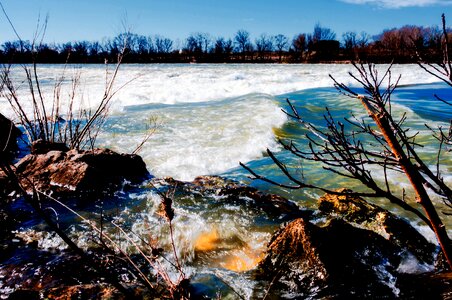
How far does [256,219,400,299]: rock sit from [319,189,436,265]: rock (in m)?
0.28

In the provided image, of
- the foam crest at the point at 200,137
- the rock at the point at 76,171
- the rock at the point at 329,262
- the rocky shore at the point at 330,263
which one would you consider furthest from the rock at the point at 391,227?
the rock at the point at 76,171

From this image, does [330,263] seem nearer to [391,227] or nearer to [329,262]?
[329,262]

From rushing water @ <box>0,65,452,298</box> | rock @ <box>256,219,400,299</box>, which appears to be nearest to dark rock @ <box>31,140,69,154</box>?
rushing water @ <box>0,65,452,298</box>

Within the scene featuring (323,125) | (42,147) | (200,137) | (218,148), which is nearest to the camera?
(42,147)

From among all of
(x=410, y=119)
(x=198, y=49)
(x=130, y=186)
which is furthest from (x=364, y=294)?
(x=198, y=49)

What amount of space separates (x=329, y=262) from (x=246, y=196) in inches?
82.4

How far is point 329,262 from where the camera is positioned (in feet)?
9.11

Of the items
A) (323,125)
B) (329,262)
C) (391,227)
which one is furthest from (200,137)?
(329,262)

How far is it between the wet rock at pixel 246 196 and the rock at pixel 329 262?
1221mm

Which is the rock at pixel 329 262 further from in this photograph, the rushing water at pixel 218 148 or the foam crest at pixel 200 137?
the foam crest at pixel 200 137

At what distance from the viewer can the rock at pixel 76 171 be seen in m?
4.68

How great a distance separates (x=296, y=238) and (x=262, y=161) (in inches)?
175

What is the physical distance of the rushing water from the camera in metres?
3.59

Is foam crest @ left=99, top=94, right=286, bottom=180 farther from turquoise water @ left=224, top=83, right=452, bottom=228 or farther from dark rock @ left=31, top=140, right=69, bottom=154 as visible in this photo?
dark rock @ left=31, top=140, right=69, bottom=154
